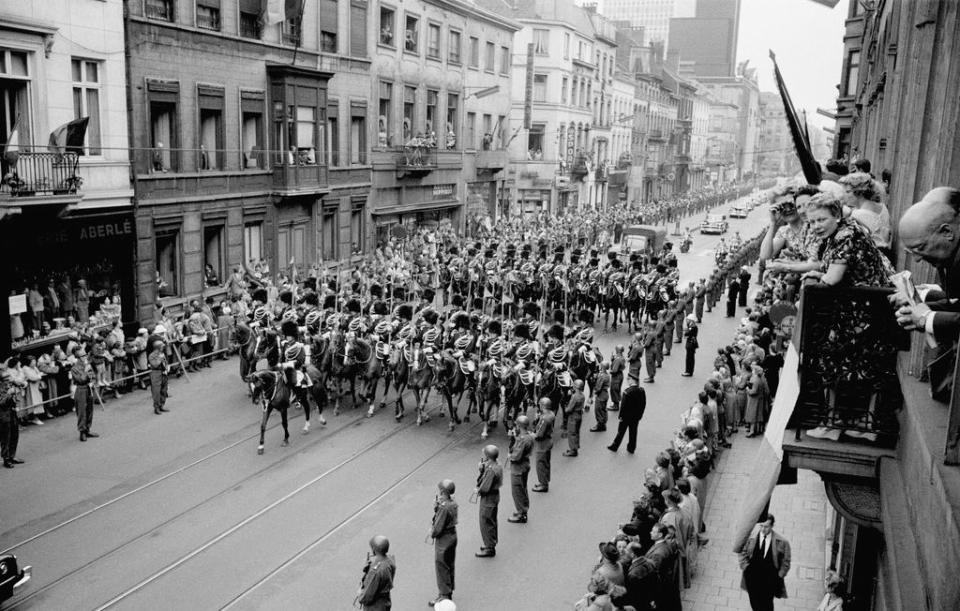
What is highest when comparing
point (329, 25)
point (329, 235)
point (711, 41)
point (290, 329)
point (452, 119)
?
point (711, 41)

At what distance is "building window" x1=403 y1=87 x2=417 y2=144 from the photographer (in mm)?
40156

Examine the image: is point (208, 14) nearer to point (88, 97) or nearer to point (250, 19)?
point (250, 19)

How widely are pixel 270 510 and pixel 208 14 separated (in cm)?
1821

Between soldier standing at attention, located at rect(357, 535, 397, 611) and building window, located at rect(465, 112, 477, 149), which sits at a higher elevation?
building window, located at rect(465, 112, 477, 149)

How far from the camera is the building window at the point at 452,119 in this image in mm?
44969

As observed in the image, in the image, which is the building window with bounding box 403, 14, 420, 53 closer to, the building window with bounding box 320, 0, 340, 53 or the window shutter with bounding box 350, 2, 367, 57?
the window shutter with bounding box 350, 2, 367, 57

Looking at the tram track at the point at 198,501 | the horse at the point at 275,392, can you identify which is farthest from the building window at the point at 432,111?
the horse at the point at 275,392

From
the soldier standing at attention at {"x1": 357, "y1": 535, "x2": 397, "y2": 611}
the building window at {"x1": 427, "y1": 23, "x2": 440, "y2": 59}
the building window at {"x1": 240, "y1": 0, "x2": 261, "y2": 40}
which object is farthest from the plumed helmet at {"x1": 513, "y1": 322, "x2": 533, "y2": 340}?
the building window at {"x1": 427, "y1": 23, "x2": 440, "y2": 59}

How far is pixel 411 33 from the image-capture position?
4016 cm

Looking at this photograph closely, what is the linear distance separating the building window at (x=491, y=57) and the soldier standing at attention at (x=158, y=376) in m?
34.5

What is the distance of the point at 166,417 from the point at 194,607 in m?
8.23

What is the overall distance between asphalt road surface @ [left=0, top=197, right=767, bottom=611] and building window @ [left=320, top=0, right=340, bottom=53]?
60.2 feet

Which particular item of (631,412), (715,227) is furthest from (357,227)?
(715,227)

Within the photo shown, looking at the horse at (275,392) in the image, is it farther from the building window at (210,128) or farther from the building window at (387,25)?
the building window at (387,25)
